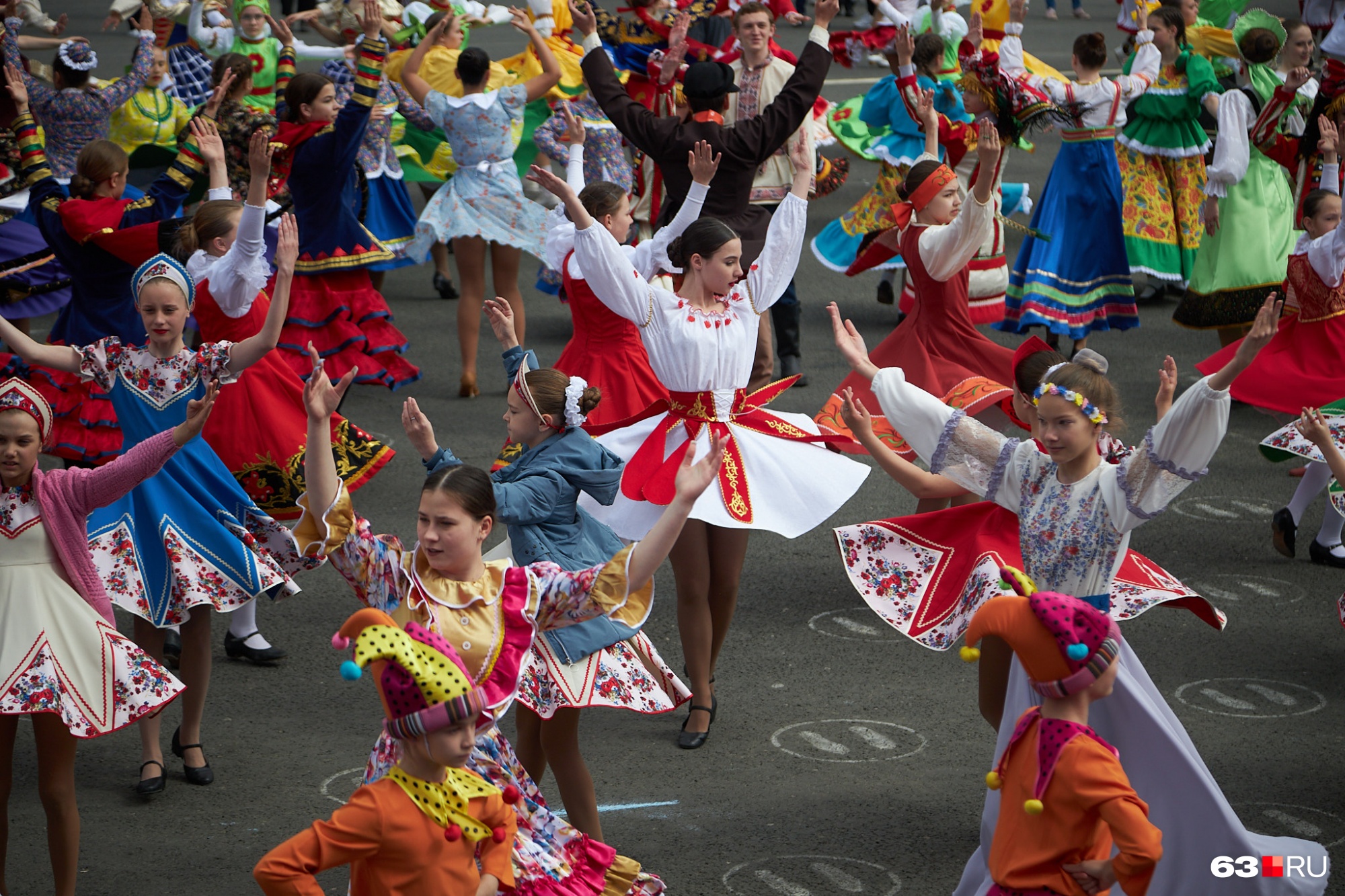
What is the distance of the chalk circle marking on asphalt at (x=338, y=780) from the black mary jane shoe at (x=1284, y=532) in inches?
177

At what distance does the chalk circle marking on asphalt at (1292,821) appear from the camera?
4921mm

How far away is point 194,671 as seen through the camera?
5.40 metres

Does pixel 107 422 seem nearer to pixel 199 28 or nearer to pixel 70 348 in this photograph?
pixel 70 348

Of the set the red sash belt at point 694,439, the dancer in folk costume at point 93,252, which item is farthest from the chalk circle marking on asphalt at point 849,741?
the dancer in folk costume at point 93,252

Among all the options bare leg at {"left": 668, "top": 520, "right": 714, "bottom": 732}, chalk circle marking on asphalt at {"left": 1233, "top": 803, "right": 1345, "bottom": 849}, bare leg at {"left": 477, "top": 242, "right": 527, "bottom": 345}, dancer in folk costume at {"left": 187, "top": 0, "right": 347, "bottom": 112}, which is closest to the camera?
chalk circle marking on asphalt at {"left": 1233, "top": 803, "right": 1345, "bottom": 849}

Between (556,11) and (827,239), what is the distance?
130 inches

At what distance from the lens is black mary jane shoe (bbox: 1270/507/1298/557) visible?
732cm

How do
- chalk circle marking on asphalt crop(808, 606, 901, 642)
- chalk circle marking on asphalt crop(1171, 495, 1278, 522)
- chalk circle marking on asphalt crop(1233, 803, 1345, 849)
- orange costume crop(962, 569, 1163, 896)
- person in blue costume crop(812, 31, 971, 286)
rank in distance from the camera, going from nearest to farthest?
orange costume crop(962, 569, 1163, 896) < chalk circle marking on asphalt crop(1233, 803, 1345, 849) < chalk circle marking on asphalt crop(808, 606, 901, 642) < chalk circle marking on asphalt crop(1171, 495, 1278, 522) < person in blue costume crop(812, 31, 971, 286)

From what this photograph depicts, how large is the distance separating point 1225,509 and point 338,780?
5.06 meters

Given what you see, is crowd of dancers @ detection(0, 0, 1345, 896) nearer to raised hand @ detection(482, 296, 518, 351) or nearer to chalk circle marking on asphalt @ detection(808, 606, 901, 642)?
raised hand @ detection(482, 296, 518, 351)

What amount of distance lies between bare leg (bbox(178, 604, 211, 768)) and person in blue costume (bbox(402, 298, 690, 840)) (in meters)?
1.26

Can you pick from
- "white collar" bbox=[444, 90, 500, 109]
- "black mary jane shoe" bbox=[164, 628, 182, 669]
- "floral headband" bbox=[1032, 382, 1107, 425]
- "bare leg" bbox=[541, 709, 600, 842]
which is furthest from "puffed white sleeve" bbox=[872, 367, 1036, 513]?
"white collar" bbox=[444, 90, 500, 109]

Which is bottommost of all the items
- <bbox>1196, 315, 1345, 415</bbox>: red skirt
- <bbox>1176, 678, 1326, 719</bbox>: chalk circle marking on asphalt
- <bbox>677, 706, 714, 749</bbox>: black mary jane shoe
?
<bbox>677, 706, 714, 749</bbox>: black mary jane shoe

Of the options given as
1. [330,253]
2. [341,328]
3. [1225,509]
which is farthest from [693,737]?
[330,253]
